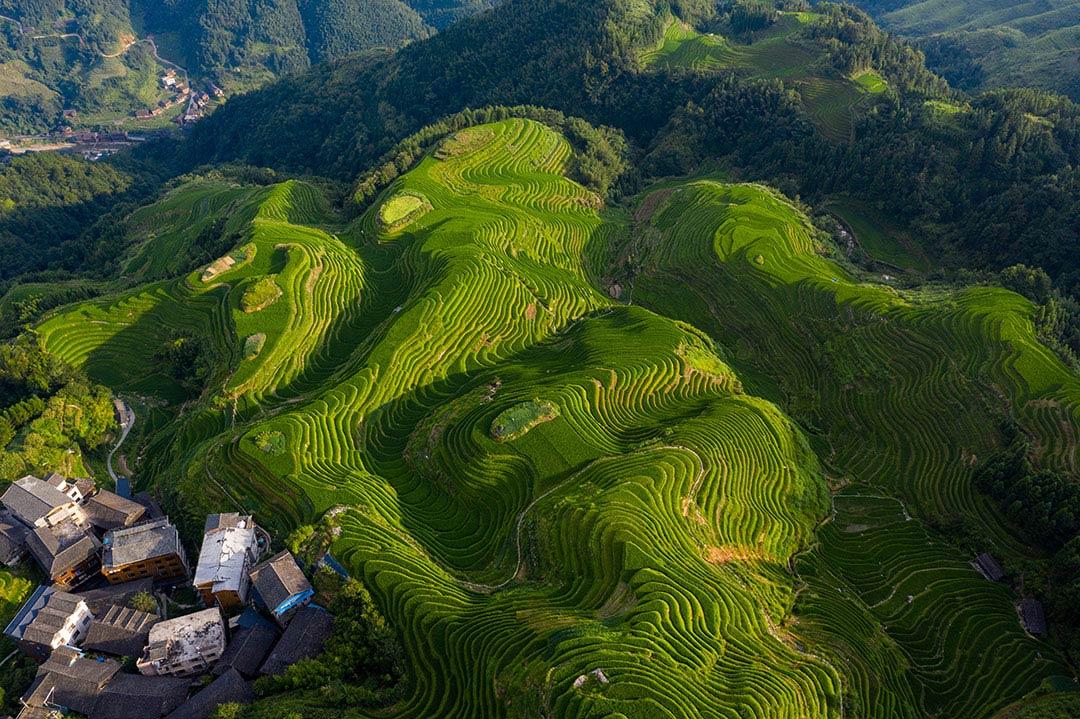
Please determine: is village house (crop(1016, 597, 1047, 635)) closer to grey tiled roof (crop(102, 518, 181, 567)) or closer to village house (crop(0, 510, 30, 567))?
grey tiled roof (crop(102, 518, 181, 567))

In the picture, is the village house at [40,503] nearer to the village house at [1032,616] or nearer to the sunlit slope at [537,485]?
the sunlit slope at [537,485]

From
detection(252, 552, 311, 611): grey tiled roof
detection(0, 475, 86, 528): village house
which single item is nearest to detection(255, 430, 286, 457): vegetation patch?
detection(252, 552, 311, 611): grey tiled roof

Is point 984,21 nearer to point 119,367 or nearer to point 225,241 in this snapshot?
point 225,241

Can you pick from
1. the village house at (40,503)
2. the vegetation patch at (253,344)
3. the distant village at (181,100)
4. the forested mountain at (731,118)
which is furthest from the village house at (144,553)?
the distant village at (181,100)

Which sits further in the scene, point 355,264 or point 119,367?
point 355,264

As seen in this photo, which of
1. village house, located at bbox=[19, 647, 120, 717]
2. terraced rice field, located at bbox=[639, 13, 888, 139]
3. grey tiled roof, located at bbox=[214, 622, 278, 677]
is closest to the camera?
village house, located at bbox=[19, 647, 120, 717]

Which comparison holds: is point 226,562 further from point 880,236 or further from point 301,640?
point 880,236

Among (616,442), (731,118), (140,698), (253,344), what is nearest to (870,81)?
(731,118)

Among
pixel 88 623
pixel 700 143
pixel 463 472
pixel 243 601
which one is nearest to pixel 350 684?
pixel 243 601
